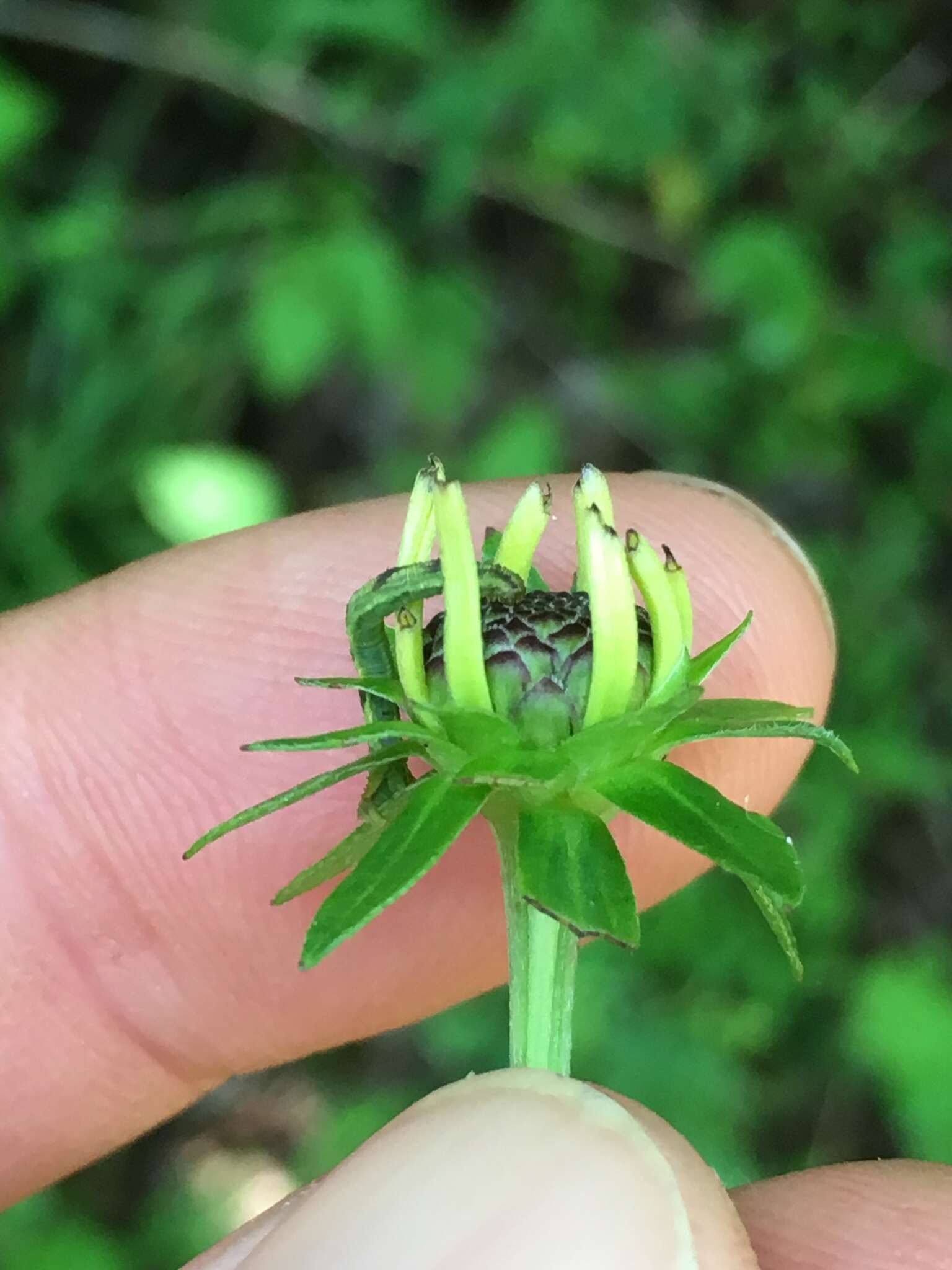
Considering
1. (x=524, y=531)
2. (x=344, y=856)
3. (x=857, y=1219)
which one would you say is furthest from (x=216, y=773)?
(x=857, y=1219)

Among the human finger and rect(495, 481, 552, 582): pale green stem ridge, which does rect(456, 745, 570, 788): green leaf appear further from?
the human finger

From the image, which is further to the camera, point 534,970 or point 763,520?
point 763,520

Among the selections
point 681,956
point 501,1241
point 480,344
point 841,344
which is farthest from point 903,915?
point 501,1241

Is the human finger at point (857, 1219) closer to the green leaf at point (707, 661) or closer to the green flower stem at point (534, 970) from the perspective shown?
the green flower stem at point (534, 970)

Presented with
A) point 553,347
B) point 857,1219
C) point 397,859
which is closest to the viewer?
point 397,859

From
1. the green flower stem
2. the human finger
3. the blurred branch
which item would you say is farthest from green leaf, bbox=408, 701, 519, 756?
the blurred branch

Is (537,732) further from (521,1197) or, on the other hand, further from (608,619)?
(521,1197)
